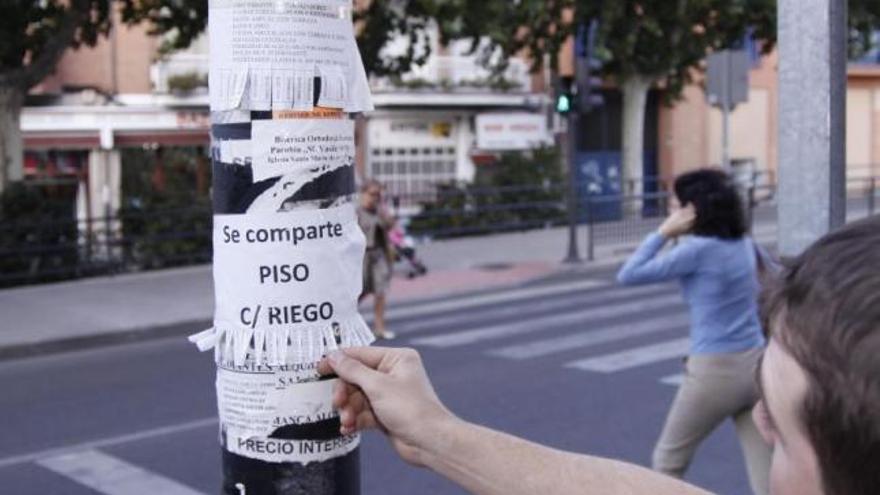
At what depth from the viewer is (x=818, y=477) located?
135 cm

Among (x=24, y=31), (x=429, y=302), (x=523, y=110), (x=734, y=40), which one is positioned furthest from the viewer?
(x=523, y=110)

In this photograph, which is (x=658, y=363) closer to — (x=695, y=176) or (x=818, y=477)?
(x=695, y=176)

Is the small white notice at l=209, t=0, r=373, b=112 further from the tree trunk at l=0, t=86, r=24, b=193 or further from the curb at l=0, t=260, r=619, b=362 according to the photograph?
the tree trunk at l=0, t=86, r=24, b=193

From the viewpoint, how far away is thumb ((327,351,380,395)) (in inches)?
78.3

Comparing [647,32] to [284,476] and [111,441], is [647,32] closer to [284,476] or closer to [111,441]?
[111,441]

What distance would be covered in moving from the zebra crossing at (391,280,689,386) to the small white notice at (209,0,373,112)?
739cm

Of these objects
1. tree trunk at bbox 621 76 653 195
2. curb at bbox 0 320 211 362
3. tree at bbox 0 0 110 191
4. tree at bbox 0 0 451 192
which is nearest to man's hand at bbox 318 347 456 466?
curb at bbox 0 320 211 362

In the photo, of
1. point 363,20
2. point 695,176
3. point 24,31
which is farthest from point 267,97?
point 363,20

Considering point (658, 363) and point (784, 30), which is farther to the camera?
point (658, 363)

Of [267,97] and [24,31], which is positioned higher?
[24,31]

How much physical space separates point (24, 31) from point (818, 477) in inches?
659

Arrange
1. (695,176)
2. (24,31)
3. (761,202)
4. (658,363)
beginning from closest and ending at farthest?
(695,176)
(658,363)
(24,31)
(761,202)

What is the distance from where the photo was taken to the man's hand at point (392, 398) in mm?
1860

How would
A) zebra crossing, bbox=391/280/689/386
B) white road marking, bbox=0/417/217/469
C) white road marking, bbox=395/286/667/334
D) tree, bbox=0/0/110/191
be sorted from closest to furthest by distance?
white road marking, bbox=0/417/217/469, zebra crossing, bbox=391/280/689/386, white road marking, bbox=395/286/667/334, tree, bbox=0/0/110/191
